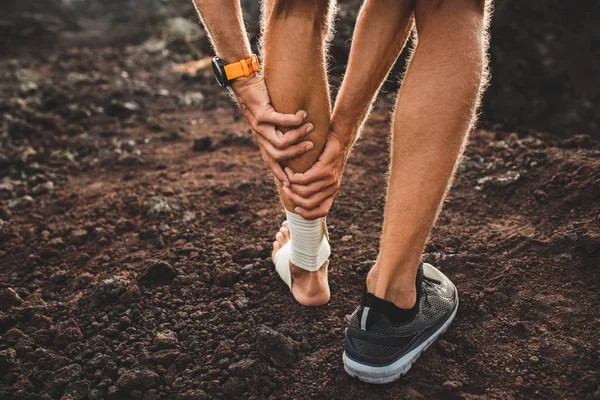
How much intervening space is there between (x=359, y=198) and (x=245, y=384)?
55.0 inches

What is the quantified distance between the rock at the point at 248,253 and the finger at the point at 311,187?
0.69 meters

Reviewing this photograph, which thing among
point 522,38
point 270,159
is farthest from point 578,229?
point 522,38

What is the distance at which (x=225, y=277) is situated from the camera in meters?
2.17

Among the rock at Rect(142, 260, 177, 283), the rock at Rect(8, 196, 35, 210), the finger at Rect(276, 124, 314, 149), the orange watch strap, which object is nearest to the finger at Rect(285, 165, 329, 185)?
the finger at Rect(276, 124, 314, 149)

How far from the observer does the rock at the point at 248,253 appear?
7.66 ft

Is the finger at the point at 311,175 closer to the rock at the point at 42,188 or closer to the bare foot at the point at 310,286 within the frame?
the bare foot at the point at 310,286

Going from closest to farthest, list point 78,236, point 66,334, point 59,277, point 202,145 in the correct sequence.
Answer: point 66,334 → point 59,277 → point 78,236 → point 202,145

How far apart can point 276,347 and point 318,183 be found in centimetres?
57

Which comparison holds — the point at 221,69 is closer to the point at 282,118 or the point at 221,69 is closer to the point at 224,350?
the point at 282,118

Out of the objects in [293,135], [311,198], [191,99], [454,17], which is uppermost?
[454,17]

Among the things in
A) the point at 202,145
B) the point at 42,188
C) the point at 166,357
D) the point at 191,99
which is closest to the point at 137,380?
the point at 166,357

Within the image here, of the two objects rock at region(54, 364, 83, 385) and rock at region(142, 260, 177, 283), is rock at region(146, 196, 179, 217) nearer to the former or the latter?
rock at region(142, 260, 177, 283)

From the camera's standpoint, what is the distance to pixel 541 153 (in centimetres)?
289

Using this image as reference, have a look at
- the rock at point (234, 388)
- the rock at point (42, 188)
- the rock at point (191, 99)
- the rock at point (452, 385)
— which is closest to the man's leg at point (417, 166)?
the rock at point (452, 385)
